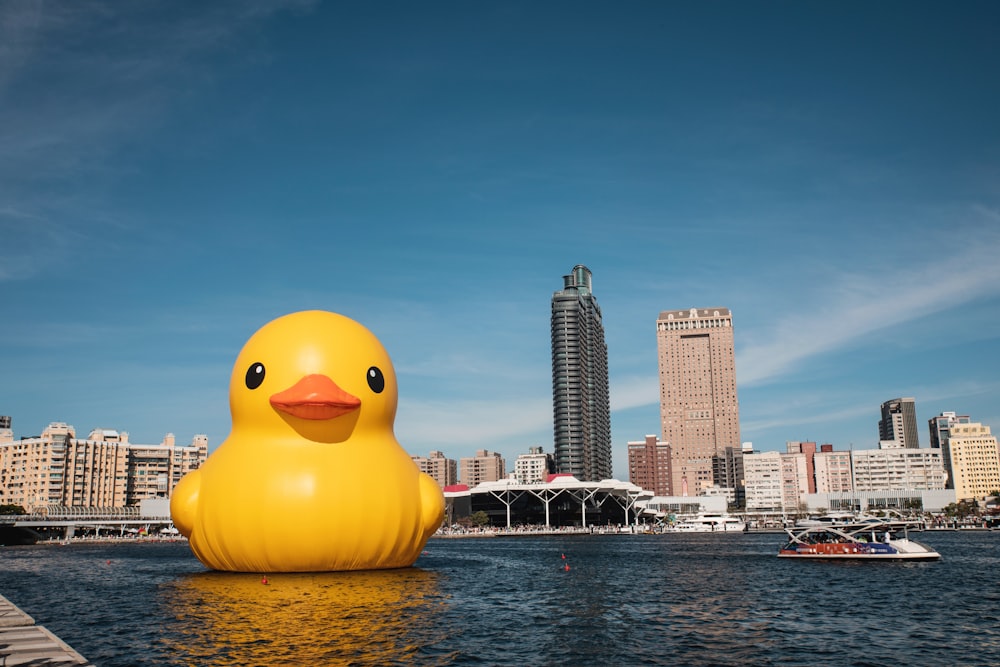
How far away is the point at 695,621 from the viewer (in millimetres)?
27781

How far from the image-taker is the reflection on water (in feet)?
68.1

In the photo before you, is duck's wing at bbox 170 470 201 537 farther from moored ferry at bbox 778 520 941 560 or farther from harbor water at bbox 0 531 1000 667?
moored ferry at bbox 778 520 941 560

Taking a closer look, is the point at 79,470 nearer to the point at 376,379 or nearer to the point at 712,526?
the point at 712,526

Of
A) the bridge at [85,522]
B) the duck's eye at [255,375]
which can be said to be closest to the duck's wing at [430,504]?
the duck's eye at [255,375]

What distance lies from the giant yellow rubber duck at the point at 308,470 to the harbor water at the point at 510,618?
160cm

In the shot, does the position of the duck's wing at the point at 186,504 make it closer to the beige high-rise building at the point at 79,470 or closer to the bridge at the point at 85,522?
the bridge at the point at 85,522

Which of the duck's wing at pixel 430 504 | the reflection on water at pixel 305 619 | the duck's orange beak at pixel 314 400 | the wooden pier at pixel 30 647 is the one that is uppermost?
the duck's orange beak at pixel 314 400

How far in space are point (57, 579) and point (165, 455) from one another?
15059cm

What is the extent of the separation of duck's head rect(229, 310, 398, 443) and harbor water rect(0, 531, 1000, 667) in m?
6.24

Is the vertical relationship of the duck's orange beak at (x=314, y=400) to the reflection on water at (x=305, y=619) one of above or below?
above

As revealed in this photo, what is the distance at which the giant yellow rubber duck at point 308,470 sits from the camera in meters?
30.8

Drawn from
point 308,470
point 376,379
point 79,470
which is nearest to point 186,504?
point 308,470

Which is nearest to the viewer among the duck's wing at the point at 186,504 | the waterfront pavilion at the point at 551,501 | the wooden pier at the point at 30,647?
the wooden pier at the point at 30,647

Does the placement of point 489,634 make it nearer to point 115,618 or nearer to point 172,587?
point 115,618
